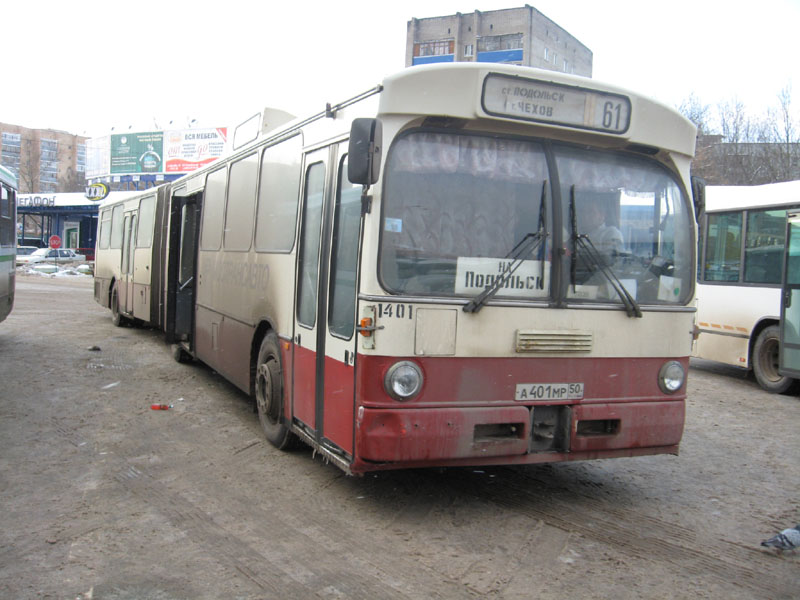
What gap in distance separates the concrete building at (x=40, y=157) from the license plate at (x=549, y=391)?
342 feet

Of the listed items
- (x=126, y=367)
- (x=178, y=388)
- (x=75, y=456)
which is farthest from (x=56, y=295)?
(x=75, y=456)

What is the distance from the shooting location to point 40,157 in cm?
10538

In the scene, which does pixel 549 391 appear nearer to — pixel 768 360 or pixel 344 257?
pixel 344 257

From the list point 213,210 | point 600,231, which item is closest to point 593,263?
point 600,231

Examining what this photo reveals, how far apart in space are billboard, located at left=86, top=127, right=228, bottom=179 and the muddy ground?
43.4 meters

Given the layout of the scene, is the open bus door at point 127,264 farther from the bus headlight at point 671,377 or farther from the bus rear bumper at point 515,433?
the bus headlight at point 671,377

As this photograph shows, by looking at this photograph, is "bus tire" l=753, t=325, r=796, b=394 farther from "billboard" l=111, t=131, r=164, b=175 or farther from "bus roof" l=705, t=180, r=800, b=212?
"billboard" l=111, t=131, r=164, b=175

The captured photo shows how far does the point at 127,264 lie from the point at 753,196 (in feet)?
39.4

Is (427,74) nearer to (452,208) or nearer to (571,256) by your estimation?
(452,208)

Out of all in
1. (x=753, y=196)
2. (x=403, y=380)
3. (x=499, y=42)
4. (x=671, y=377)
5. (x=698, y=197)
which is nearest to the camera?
(x=403, y=380)

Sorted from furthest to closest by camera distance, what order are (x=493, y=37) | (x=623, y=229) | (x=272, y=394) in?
(x=493, y=37) → (x=272, y=394) → (x=623, y=229)

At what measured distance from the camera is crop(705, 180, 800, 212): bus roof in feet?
34.9

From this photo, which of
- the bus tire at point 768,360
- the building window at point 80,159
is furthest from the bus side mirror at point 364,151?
the building window at point 80,159

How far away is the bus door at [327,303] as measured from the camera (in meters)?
4.89
